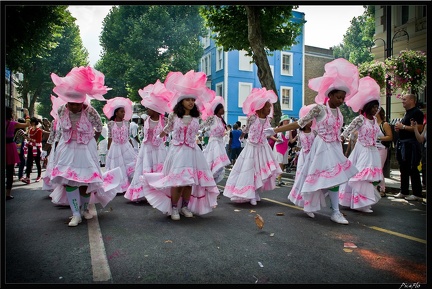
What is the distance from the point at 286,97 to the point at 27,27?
97.2 feet

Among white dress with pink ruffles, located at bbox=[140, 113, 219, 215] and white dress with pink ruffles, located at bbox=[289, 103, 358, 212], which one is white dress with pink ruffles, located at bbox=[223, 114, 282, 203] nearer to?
white dress with pink ruffles, located at bbox=[140, 113, 219, 215]

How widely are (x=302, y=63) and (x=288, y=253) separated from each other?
31.7 meters

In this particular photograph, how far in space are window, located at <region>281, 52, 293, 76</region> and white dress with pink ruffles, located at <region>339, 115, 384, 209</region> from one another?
26.8 m

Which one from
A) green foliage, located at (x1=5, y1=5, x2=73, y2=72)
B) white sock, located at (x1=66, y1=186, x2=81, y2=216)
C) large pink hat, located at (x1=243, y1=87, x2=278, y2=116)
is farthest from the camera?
large pink hat, located at (x1=243, y1=87, x2=278, y2=116)

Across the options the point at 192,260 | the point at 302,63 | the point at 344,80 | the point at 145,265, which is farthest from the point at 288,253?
the point at 302,63

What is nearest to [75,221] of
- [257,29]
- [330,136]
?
[330,136]

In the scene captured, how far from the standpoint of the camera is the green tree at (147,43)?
28.6 meters

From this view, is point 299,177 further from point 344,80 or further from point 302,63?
point 302,63

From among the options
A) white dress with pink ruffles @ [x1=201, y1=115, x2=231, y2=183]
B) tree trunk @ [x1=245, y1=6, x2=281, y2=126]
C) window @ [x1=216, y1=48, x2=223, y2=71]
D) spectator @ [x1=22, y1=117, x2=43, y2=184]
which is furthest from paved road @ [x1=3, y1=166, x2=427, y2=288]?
window @ [x1=216, y1=48, x2=223, y2=71]

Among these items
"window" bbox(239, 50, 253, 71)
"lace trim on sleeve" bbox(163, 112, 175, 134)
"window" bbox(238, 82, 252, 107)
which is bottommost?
"lace trim on sleeve" bbox(163, 112, 175, 134)

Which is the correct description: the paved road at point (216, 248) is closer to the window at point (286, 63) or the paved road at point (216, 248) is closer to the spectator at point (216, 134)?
the spectator at point (216, 134)

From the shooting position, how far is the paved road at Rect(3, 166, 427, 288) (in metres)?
3.14

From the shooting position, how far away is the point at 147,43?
2969cm
